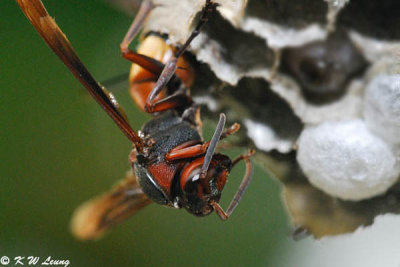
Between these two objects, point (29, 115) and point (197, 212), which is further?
point (29, 115)

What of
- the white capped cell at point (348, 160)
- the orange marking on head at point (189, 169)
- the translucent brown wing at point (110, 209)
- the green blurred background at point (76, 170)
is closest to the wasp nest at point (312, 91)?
the white capped cell at point (348, 160)

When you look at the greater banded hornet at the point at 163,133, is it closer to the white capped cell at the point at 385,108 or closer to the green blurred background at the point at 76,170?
the white capped cell at the point at 385,108

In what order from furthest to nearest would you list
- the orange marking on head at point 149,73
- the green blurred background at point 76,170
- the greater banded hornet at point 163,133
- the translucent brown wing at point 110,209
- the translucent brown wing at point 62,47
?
1. the green blurred background at point 76,170
2. the translucent brown wing at point 110,209
3. the orange marking on head at point 149,73
4. the greater banded hornet at point 163,133
5. the translucent brown wing at point 62,47

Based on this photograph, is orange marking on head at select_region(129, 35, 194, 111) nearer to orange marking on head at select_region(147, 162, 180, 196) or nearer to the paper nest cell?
the paper nest cell

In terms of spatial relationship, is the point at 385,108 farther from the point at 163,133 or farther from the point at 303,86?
the point at 163,133

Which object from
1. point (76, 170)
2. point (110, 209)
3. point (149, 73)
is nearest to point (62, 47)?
point (149, 73)

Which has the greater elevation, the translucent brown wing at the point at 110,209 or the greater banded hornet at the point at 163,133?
the greater banded hornet at the point at 163,133

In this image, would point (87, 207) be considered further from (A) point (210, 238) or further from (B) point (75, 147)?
(A) point (210, 238)

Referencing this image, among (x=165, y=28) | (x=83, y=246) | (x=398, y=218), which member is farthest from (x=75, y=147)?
(x=398, y=218)
